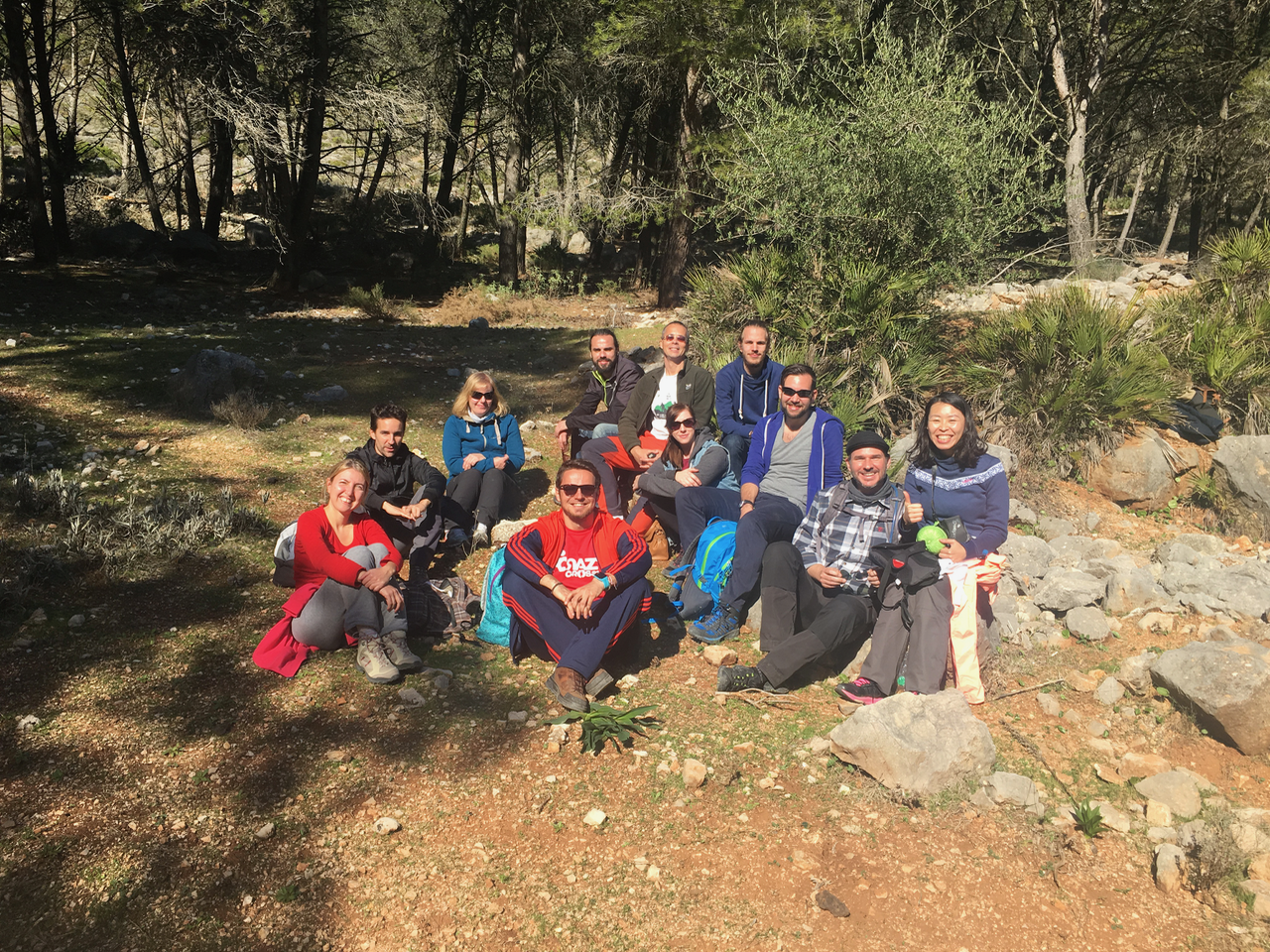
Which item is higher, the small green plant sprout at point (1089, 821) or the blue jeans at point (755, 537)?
the blue jeans at point (755, 537)

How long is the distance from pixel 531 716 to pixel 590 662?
40cm

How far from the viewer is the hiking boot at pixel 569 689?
4.13 meters

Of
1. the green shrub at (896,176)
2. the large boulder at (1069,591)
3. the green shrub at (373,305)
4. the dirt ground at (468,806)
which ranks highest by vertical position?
the green shrub at (896,176)

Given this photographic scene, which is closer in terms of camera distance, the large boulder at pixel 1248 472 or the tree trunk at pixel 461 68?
the large boulder at pixel 1248 472

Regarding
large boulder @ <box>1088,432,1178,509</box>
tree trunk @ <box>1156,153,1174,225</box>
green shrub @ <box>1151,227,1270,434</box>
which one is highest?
tree trunk @ <box>1156,153,1174,225</box>

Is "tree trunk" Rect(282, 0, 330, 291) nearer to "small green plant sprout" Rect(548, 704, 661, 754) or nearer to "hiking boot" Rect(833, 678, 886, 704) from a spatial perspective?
"small green plant sprout" Rect(548, 704, 661, 754)

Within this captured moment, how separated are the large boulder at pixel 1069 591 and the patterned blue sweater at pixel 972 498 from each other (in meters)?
1.18

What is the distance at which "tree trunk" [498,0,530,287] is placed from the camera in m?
17.6

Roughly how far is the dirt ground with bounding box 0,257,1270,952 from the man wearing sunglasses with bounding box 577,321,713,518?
1.46 m

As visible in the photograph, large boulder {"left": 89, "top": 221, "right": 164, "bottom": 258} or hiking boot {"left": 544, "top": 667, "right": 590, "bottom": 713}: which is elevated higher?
large boulder {"left": 89, "top": 221, "right": 164, "bottom": 258}

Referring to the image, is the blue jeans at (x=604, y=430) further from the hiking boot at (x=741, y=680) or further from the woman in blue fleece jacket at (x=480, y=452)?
the hiking boot at (x=741, y=680)

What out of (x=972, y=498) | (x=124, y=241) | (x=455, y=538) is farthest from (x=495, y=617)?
(x=124, y=241)

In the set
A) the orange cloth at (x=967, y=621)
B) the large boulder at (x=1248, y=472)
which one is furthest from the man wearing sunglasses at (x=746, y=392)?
the large boulder at (x=1248, y=472)

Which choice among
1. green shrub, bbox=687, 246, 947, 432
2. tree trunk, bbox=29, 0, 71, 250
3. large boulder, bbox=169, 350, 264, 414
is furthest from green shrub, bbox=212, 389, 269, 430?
tree trunk, bbox=29, 0, 71, 250
